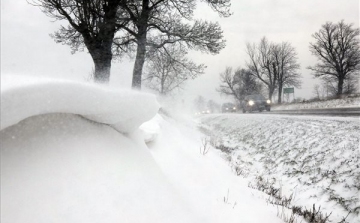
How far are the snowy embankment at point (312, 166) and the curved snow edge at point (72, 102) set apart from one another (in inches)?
95.3

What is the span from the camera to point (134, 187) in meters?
1.55

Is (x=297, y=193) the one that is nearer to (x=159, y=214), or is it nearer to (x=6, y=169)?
(x=159, y=214)

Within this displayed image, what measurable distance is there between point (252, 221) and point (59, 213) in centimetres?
173

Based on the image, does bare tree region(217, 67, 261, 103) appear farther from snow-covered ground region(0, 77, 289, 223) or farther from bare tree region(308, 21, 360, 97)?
snow-covered ground region(0, 77, 289, 223)

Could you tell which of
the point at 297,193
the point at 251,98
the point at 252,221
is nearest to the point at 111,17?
the point at 297,193

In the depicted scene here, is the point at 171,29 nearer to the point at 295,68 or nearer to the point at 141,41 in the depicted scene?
the point at 141,41

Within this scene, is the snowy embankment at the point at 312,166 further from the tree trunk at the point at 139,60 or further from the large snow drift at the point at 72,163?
the tree trunk at the point at 139,60

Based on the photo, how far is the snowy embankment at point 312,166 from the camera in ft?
12.5

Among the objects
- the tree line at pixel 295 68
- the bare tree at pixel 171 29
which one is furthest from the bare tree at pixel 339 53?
the bare tree at pixel 171 29

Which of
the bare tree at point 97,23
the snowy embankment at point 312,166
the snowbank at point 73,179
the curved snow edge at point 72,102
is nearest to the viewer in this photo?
the curved snow edge at point 72,102

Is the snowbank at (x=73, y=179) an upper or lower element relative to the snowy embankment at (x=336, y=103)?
lower

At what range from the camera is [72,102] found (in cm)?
141

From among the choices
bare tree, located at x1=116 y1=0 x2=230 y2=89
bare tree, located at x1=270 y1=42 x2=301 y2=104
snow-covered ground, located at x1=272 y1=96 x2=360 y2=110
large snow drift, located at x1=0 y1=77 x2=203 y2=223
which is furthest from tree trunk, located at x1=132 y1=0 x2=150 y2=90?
bare tree, located at x1=270 y1=42 x2=301 y2=104

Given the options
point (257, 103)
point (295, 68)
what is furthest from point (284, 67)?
point (257, 103)
